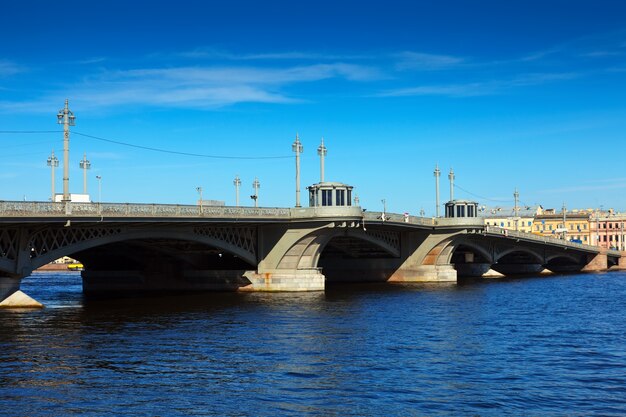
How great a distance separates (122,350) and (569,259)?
12409cm

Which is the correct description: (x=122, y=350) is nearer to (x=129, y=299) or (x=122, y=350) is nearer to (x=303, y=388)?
(x=303, y=388)

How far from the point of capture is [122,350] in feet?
126

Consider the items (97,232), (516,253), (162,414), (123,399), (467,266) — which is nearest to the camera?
(162,414)

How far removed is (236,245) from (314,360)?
1553 inches

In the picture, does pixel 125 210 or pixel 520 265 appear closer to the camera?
pixel 125 210

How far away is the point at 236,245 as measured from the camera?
73938 mm

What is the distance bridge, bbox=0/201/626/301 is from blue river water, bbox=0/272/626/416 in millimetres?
5589

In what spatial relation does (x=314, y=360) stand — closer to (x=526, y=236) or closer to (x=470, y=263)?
(x=470, y=263)

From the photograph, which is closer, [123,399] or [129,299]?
[123,399]

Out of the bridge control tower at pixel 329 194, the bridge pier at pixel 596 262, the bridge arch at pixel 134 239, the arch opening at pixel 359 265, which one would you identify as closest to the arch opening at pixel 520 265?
the bridge pier at pixel 596 262

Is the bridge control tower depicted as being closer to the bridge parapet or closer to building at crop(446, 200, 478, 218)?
building at crop(446, 200, 478, 218)

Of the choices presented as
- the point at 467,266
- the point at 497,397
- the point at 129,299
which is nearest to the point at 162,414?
the point at 497,397

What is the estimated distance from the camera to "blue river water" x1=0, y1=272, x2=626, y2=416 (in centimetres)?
2630

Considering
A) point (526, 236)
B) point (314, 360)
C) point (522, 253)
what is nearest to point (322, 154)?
point (314, 360)
